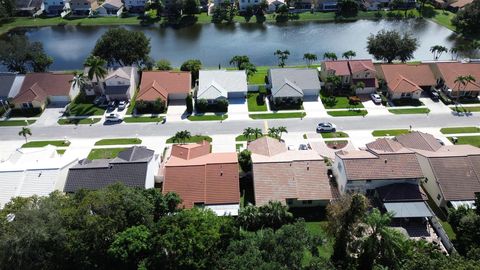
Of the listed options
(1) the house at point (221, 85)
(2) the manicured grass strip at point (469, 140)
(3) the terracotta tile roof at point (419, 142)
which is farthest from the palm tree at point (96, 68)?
(2) the manicured grass strip at point (469, 140)

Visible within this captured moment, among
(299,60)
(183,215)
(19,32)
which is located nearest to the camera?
(183,215)

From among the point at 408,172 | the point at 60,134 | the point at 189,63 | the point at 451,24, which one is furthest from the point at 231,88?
the point at 451,24

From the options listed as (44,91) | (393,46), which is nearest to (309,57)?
(393,46)

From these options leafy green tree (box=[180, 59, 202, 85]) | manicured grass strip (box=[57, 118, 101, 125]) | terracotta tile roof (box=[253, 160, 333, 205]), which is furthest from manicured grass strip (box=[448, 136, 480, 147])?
manicured grass strip (box=[57, 118, 101, 125])

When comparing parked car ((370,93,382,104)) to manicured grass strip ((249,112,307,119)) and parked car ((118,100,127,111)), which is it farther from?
parked car ((118,100,127,111))

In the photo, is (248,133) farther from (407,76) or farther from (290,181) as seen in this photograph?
(407,76)

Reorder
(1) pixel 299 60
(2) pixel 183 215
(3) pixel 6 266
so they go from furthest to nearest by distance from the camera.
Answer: (1) pixel 299 60 → (2) pixel 183 215 → (3) pixel 6 266

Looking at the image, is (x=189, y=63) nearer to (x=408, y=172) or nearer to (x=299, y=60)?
(x=299, y=60)

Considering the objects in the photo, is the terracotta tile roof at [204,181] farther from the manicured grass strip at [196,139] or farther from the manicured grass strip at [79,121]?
the manicured grass strip at [79,121]
